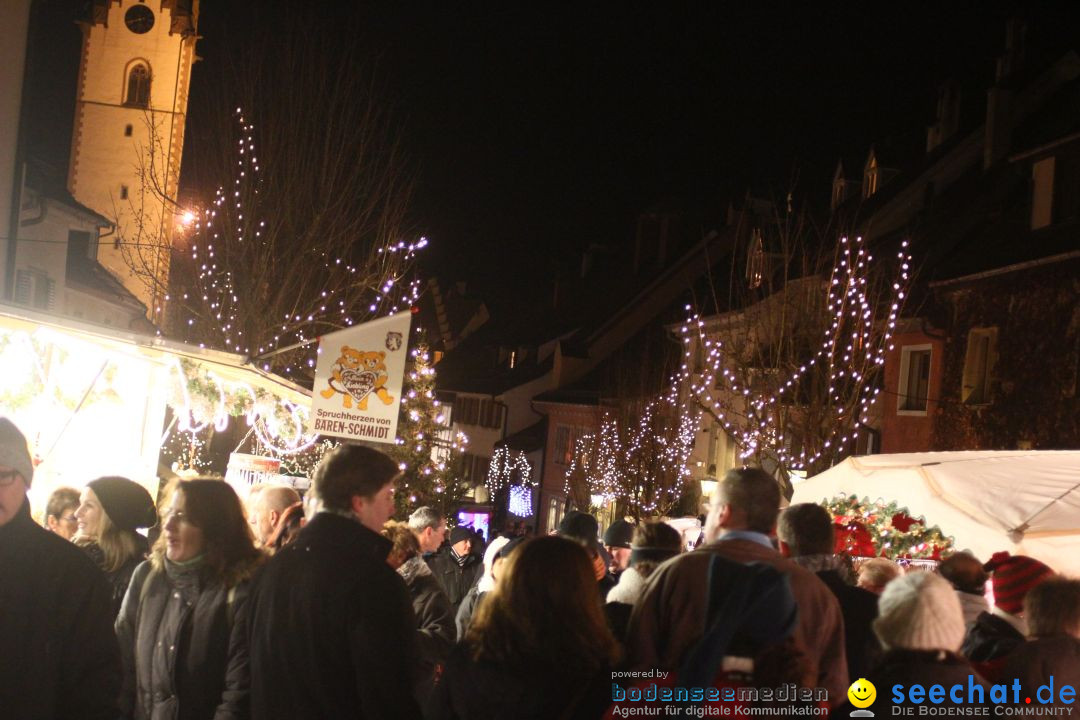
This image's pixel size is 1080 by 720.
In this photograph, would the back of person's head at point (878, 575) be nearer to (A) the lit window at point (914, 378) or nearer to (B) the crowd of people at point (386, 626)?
(B) the crowd of people at point (386, 626)

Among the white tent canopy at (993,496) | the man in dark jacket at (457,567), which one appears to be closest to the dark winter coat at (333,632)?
the white tent canopy at (993,496)

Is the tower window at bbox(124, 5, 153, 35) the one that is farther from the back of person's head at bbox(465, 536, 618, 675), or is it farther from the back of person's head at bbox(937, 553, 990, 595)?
the back of person's head at bbox(465, 536, 618, 675)

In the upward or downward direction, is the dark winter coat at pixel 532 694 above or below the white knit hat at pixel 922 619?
below

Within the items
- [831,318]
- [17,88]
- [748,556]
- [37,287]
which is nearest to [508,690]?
[748,556]

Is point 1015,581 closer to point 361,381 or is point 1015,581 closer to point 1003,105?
point 361,381

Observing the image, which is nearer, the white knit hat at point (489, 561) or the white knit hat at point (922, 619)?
the white knit hat at point (922, 619)

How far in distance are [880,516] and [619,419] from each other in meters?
29.5

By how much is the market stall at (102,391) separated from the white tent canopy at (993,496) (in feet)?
19.7

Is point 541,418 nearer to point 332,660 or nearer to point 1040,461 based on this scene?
point 1040,461

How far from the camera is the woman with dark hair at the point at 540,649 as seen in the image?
161 inches

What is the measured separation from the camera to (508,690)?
162 inches

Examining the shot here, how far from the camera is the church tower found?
57688 millimetres

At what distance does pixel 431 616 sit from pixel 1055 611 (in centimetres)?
360

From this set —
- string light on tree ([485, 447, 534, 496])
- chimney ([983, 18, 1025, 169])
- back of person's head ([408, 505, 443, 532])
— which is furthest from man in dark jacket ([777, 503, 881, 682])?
string light on tree ([485, 447, 534, 496])
